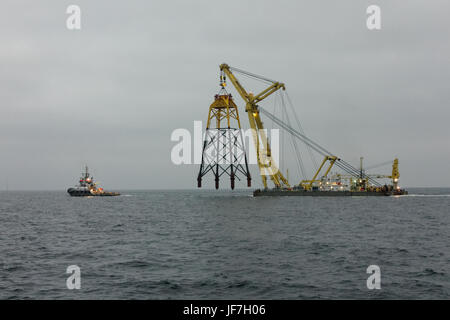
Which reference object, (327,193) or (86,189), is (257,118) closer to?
(327,193)

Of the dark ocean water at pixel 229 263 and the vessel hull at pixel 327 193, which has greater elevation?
the dark ocean water at pixel 229 263

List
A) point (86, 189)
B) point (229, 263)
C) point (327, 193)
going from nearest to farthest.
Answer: point (229, 263)
point (327, 193)
point (86, 189)

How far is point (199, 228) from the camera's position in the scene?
34.9 meters

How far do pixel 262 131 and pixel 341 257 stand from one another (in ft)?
255

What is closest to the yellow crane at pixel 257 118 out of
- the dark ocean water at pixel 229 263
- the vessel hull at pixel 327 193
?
the vessel hull at pixel 327 193

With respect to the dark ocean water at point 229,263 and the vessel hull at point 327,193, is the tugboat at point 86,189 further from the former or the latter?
the dark ocean water at point 229,263

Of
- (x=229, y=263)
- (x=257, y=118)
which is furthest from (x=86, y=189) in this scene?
(x=229, y=263)

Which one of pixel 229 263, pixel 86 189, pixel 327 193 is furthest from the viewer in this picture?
pixel 86 189

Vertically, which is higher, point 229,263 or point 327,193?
point 229,263

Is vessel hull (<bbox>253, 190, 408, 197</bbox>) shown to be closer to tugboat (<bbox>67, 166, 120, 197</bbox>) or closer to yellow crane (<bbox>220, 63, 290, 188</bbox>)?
yellow crane (<bbox>220, 63, 290, 188</bbox>)

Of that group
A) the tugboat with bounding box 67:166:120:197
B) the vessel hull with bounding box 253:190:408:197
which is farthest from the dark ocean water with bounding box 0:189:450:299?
the tugboat with bounding box 67:166:120:197

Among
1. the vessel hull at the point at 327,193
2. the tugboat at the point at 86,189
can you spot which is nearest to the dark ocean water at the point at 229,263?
the vessel hull at the point at 327,193

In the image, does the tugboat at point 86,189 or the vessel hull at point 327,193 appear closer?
the vessel hull at point 327,193
